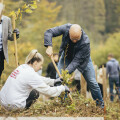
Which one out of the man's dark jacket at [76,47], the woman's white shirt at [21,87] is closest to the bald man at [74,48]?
the man's dark jacket at [76,47]

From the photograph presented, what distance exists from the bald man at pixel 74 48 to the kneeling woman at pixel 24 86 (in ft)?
1.80

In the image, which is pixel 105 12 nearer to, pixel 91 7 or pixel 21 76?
pixel 91 7

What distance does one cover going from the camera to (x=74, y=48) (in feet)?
13.8

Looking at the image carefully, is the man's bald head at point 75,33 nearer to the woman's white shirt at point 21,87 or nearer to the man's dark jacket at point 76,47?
the man's dark jacket at point 76,47

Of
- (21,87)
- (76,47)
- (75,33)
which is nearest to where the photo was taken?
(21,87)

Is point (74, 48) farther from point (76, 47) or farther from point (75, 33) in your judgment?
Result: point (75, 33)

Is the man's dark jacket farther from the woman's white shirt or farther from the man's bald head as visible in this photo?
the woman's white shirt

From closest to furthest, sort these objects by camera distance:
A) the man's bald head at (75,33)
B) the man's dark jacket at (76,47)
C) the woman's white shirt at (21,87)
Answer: the woman's white shirt at (21,87)
the man's bald head at (75,33)
the man's dark jacket at (76,47)

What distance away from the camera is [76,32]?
3982mm

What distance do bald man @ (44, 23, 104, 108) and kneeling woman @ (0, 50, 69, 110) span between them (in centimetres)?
55

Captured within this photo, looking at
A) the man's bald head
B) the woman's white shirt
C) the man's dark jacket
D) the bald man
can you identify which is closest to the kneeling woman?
the woman's white shirt

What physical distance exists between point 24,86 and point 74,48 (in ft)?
4.12

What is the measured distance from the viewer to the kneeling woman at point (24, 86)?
333 centimetres

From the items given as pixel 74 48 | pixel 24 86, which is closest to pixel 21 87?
pixel 24 86
